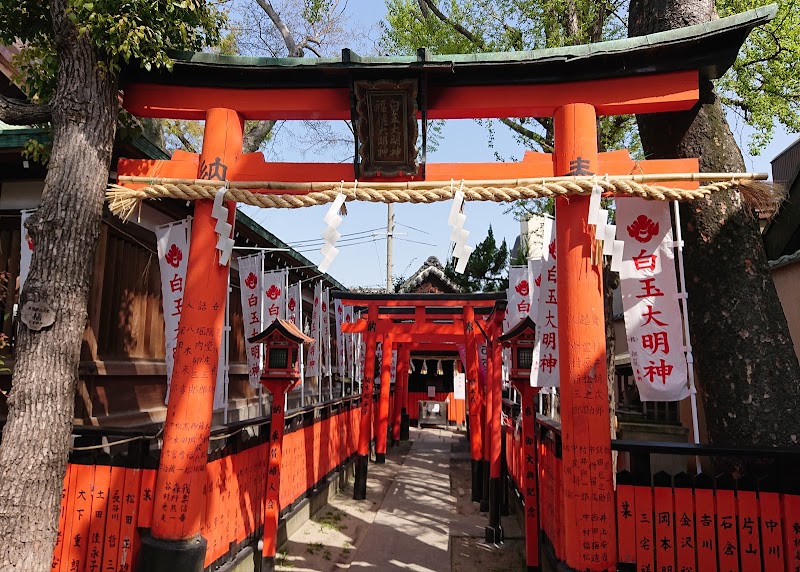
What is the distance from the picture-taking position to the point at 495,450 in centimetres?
898

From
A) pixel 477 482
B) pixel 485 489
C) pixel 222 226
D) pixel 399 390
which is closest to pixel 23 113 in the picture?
pixel 222 226

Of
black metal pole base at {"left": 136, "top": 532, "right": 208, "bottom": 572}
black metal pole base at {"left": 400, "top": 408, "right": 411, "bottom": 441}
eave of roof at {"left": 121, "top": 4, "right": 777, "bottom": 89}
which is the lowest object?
black metal pole base at {"left": 400, "top": 408, "right": 411, "bottom": 441}

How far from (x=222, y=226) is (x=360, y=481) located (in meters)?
7.38

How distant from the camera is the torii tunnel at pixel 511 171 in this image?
447cm

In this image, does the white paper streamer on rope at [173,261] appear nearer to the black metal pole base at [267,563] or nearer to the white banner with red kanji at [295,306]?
the black metal pole base at [267,563]

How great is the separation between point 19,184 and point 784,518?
371 inches

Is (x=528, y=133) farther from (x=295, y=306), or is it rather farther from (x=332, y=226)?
(x=332, y=226)

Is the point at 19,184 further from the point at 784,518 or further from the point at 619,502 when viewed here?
the point at 784,518

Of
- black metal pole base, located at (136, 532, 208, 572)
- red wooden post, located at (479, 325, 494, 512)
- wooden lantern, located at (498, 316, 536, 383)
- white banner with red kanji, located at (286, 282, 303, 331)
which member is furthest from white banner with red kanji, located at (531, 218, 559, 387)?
white banner with red kanji, located at (286, 282, 303, 331)

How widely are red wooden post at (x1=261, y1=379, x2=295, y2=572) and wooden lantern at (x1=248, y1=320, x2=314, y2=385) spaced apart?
0.25ft

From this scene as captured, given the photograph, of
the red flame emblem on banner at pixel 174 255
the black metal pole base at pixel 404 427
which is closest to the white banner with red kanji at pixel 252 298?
the red flame emblem on banner at pixel 174 255

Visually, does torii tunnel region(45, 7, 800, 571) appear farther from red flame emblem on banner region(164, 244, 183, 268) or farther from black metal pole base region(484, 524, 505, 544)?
black metal pole base region(484, 524, 505, 544)

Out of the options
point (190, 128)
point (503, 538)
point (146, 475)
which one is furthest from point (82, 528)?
point (190, 128)

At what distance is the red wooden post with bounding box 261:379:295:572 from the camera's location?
602 cm
